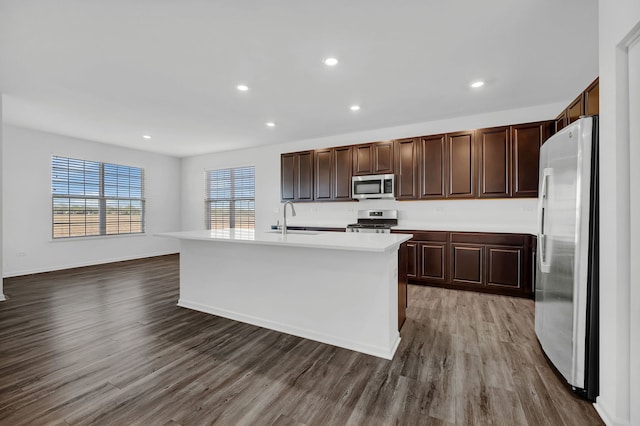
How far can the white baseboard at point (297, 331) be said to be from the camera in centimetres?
232

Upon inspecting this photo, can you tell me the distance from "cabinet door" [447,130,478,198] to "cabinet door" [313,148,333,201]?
209cm

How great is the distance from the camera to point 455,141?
4.32m

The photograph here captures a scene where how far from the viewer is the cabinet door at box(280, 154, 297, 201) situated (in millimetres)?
5812

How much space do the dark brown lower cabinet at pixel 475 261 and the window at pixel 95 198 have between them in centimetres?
650

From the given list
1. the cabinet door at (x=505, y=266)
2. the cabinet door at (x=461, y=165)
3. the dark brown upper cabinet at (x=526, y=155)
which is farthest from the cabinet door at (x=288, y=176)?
the dark brown upper cabinet at (x=526, y=155)

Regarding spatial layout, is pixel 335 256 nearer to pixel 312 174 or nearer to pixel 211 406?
pixel 211 406

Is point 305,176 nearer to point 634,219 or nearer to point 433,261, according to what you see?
point 433,261

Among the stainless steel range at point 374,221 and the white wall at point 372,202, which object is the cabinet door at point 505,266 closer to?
the white wall at point 372,202

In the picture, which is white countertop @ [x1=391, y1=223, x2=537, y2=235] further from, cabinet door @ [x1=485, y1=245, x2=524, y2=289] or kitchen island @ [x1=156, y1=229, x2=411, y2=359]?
kitchen island @ [x1=156, y1=229, x2=411, y2=359]

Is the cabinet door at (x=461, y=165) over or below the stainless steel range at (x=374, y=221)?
over

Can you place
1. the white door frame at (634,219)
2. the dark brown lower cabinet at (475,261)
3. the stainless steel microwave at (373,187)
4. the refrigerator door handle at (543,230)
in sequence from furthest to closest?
1. the stainless steel microwave at (373,187)
2. the dark brown lower cabinet at (475,261)
3. the refrigerator door handle at (543,230)
4. the white door frame at (634,219)

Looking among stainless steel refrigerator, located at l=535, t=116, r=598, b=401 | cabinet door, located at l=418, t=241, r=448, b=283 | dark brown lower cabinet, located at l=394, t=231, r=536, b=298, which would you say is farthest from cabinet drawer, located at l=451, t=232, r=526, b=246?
stainless steel refrigerator, located at l=535, t=116, r=598, b=401

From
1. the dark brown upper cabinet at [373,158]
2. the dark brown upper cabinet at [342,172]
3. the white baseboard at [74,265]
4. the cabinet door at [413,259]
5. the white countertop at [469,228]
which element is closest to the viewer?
the white countertop at [469,228]

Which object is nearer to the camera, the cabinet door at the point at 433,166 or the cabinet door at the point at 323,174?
the cabinet door at the point at 433,166
